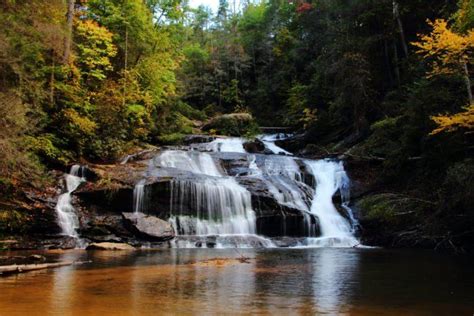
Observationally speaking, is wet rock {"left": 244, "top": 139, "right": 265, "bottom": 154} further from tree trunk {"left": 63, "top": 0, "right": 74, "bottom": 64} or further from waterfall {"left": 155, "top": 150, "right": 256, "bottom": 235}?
tree trunk {"left": 63, "top": 0, "right": 74, "bottom": 64}

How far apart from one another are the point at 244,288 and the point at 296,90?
30293 millimetres

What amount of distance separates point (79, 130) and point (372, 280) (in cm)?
1627

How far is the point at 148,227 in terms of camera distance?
53.3 ft

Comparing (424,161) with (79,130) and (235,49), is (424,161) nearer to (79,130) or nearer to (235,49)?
(79,130)

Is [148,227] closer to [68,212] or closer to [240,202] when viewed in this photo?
[68,212]

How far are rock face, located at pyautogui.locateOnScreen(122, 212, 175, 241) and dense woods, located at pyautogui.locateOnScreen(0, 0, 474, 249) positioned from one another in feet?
13.6

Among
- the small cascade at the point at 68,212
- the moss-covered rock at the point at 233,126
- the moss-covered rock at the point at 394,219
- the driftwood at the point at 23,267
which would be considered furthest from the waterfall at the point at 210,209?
the moss-covered rock at the point at 233,126

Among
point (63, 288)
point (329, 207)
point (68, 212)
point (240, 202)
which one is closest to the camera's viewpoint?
point (63, 288)

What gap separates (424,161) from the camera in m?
15.5

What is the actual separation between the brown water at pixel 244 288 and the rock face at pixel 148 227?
4.85 meters

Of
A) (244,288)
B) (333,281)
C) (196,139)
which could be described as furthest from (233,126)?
(244,288)

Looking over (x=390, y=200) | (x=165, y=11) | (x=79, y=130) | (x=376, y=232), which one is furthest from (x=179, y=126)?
(x=390, y=200)

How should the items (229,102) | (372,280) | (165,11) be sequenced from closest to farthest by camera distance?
1. (372,280)
2. (165,11)
3. (229,102)

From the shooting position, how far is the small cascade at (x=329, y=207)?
17.2m
